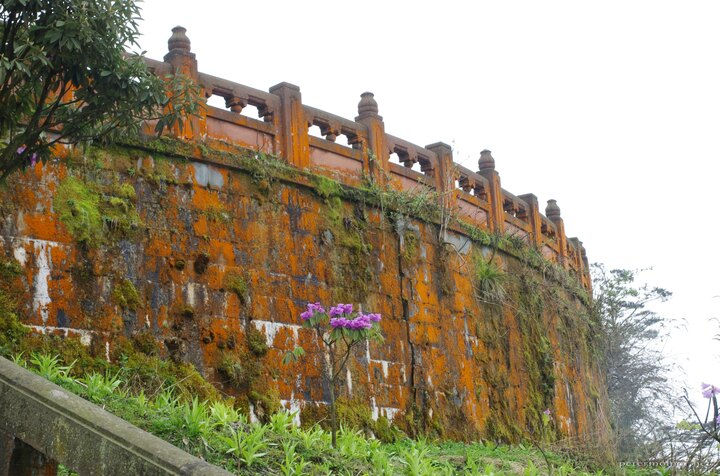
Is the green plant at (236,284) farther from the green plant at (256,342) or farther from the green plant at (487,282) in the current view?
the green plant at (487,282)

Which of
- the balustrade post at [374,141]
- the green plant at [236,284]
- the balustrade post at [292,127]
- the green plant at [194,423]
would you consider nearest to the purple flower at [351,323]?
the green plant at [236,284]

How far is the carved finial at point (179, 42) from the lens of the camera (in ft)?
31.2

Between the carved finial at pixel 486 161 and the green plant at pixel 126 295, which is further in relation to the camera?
the carved finial at pixel 486 161

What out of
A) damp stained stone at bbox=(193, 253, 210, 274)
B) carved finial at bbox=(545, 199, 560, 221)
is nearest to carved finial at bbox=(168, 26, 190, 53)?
damp stained stone at bbox=(193, 253, 210, 274)

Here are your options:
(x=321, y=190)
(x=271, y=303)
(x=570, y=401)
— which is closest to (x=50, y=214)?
(x=271, y=303)

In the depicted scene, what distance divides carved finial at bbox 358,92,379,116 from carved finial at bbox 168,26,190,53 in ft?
8.72

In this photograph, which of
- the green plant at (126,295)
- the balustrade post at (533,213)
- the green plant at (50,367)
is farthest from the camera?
the balustrade post at (533,213)

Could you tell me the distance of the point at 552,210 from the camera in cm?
1700

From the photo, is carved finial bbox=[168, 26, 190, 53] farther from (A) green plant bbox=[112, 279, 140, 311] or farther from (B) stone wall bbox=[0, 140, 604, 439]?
(A) green plant bbox=[112, 279, 140, 311]

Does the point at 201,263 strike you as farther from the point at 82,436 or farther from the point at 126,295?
the point at 82,436

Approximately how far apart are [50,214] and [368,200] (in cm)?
378

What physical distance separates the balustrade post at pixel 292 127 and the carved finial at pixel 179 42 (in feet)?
3.89

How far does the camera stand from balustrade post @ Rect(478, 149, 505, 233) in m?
13.5

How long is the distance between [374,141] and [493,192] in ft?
9.84
